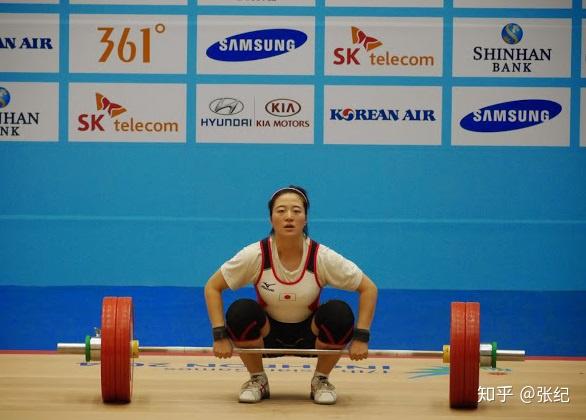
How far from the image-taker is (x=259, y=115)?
23.2ft

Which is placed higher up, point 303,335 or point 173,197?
point 173,197

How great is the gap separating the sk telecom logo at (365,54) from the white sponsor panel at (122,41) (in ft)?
3.57

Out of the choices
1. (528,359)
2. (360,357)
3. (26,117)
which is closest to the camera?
(360,357)

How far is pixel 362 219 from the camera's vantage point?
23.4 ft

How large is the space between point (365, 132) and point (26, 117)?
2341mm

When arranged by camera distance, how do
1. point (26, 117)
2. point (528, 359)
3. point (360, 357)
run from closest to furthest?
point (360, 357), point (528, 359), point (26, 117)

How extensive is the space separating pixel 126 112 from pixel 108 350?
3.27 meters

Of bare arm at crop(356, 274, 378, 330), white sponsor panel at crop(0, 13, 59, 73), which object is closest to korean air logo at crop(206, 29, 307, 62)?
white sponsor panel at crop(0, 13, 59, 73)

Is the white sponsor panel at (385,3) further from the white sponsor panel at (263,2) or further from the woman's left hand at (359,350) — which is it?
the woman's left hand at (359,350)

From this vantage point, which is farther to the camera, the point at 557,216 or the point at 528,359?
the point at 557,216

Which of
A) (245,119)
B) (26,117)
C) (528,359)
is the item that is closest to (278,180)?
(245,119)

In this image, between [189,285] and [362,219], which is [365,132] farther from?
[189,285]

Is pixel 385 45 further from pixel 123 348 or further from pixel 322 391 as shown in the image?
pixel 123 348

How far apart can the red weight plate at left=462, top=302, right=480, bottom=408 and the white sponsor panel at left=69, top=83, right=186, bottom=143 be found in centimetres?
342
